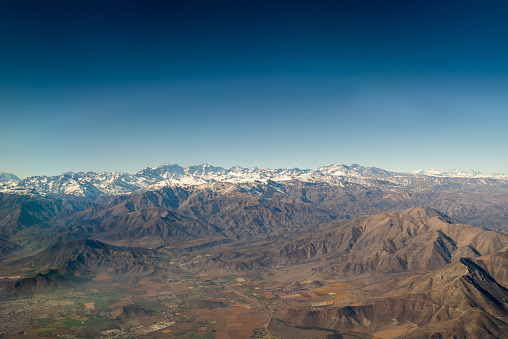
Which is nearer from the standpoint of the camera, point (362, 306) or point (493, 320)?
point (493, 320)

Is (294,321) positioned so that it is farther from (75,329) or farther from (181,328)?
(75,329)

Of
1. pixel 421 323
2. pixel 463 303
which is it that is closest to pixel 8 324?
pixel 421 323

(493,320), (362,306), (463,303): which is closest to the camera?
(493,320)

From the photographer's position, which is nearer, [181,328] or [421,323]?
[421,323]

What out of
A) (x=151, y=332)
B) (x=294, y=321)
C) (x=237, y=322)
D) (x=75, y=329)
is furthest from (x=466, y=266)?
(x=75, y=329)

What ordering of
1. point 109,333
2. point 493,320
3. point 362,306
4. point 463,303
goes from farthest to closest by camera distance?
point 362,306
point 109,333
point 463,303
point 493,320

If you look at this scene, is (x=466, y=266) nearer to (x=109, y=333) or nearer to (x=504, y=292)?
(x=504, y=292)

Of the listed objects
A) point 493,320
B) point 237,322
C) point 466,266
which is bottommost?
point 237,322

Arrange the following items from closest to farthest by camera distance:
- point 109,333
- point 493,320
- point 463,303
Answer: point 493,320 < point 463,303 < point 109,333

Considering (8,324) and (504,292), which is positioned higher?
(504,292)
